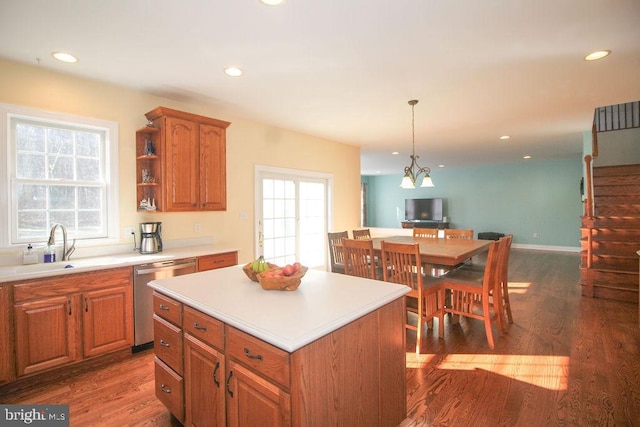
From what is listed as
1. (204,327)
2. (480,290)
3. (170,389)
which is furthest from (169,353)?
(480,290)

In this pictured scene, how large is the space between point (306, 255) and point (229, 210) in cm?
170

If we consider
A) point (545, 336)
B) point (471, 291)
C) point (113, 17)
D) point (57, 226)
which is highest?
point (113, 17)

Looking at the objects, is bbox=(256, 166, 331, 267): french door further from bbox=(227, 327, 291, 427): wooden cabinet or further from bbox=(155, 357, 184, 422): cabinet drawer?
bbox=(227, 327, 291, 427): wooden cabinet

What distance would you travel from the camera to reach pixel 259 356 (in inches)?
48.9

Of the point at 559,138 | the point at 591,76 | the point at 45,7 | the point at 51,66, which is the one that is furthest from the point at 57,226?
the point at 559,138

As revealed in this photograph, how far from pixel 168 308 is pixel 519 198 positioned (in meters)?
9.96

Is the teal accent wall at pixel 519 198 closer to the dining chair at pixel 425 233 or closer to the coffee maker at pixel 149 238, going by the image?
the dining chair at pixel 425 233

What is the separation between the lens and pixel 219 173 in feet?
11.8

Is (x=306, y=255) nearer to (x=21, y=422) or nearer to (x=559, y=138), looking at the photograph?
(x=21, y=422)

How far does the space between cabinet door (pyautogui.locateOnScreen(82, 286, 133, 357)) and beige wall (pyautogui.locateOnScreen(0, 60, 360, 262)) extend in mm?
615

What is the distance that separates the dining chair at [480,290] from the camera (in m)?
2.91

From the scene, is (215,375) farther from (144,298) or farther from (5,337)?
(5,337)

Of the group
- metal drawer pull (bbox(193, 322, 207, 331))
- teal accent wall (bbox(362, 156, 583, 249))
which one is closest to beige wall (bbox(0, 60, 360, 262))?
metal drawer pull (bbox(193, 322, 207, 331))

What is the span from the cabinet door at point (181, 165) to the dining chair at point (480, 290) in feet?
9.07
